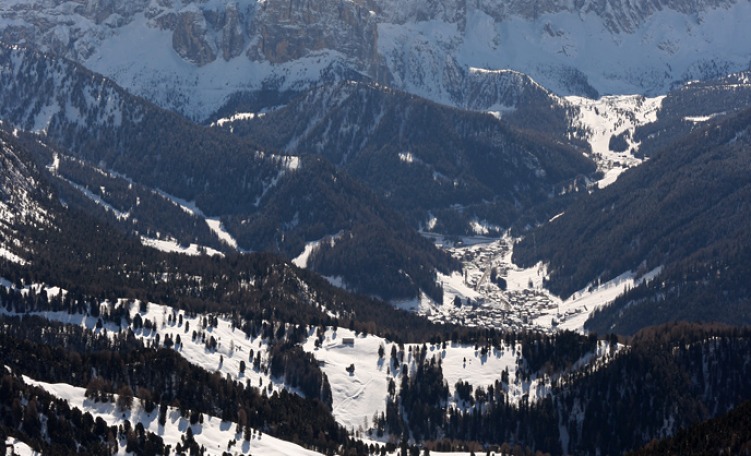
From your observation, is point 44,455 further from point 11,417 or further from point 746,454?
point 746,454

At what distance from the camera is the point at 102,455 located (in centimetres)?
19962

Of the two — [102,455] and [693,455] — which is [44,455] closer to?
[102,455]

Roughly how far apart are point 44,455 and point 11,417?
356 inches

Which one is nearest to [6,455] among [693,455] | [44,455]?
[44,455]

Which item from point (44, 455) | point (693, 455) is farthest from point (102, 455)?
point (693, 455)

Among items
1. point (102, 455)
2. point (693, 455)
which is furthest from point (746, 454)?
point (102, 455)

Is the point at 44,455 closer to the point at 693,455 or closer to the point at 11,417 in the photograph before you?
the point at 11,417

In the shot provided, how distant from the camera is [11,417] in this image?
7869 inches

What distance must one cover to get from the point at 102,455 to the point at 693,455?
70.6 meters

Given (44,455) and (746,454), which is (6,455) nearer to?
(44,455)

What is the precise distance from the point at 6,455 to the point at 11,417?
11.4 m

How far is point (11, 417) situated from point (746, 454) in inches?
3433

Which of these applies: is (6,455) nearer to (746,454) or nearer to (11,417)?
(11,417)

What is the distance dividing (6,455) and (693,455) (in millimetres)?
80225
